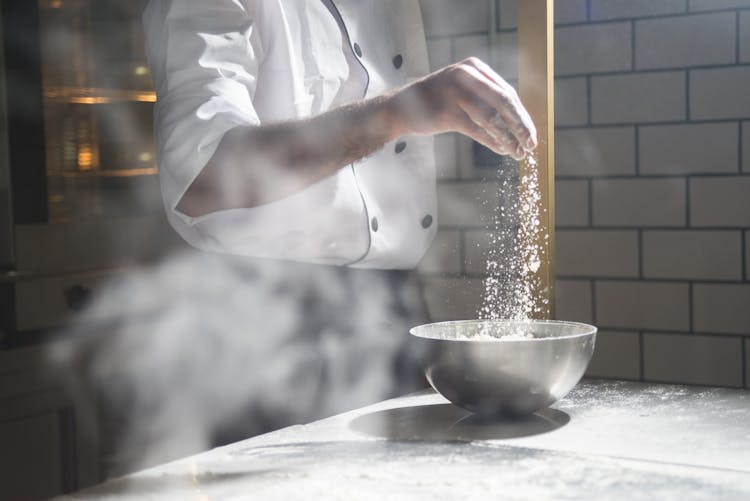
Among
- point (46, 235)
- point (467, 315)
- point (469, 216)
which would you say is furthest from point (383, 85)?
point (46, 235)

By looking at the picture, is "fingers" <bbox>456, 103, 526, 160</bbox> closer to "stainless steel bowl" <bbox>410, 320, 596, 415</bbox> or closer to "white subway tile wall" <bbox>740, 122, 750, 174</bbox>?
"stainless steel bowl" <bbox>410, 320, 596, 415</bbox>

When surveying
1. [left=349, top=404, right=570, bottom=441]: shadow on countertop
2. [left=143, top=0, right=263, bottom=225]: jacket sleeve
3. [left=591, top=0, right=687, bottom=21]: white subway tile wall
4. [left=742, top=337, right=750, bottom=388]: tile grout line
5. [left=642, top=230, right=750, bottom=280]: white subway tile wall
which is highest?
[left=591, top=0, right=687, bottom=21]: white subway tile wall

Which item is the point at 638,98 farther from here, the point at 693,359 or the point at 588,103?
the point at 693,359

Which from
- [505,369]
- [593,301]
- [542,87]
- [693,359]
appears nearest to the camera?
[505,369]

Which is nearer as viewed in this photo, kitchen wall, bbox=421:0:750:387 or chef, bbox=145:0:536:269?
chef, bbox=145:0:536:269

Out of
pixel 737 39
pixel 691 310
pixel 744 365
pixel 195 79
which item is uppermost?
pixel 737 39

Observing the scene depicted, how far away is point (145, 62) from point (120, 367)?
804mm

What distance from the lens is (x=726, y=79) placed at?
182cm

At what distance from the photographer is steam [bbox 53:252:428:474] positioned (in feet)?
5.01

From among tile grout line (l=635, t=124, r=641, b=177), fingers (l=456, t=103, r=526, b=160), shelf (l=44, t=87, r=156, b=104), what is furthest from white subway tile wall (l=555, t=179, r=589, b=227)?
shelf (l=44, t=87, r=156, b=104)

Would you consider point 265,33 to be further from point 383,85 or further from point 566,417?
point 566,417

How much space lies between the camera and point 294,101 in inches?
60.4

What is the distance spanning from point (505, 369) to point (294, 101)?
727 millimetres

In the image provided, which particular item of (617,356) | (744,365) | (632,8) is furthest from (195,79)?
(744,365)
